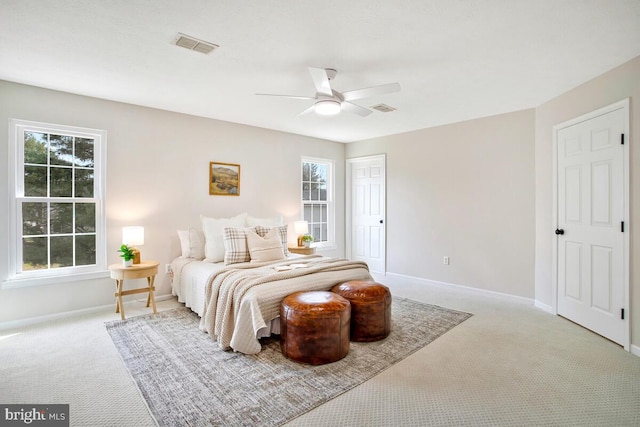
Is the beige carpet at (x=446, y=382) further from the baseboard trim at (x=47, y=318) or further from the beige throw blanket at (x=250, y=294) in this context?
the beige throw blanket at (x=250, y=294)

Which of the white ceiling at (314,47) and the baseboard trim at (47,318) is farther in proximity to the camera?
the baseboard trim at (47,318)

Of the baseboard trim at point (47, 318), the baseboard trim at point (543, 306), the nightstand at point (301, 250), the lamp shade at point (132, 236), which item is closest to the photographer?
the baseboard trim at point (47, 318)

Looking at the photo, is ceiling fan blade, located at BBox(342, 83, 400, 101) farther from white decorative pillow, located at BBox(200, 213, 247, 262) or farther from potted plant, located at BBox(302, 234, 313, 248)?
potted plant, located at BBox(302, 234, 313, 248)

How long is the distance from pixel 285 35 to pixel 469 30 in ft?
4.36

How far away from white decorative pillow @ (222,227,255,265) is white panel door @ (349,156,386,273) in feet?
9.29

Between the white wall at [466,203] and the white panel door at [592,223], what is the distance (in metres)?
0.55

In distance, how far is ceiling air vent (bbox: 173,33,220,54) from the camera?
95.9 inches

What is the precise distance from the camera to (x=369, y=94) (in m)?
2.87

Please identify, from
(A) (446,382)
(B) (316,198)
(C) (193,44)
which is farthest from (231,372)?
(B) (316,198)

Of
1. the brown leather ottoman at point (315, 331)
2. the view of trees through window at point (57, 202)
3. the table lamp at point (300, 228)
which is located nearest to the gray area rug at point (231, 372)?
the brown leather ottoman at point (315, 331)

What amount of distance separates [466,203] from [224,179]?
3632 mm

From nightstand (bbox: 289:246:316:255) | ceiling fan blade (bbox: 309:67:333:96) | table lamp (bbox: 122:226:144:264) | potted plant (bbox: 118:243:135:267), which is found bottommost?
nightstand (bbox: 289:246:316:255)

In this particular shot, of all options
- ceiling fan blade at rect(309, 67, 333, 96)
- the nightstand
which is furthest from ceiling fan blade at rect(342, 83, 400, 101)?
the nightstand

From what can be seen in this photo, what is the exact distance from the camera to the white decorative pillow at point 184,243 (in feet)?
13.9
